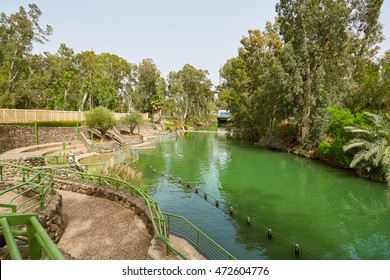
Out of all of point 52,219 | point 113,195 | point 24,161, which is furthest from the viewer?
point 24,161

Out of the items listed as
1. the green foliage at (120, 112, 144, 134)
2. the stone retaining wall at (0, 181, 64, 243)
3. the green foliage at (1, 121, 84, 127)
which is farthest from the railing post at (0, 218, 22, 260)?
the green foliage at (120, 112, 144, 134)

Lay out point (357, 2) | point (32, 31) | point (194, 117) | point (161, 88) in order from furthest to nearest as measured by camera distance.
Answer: point (194, 117)
point (161, 88)
point (32, 31)
point (357, 2)

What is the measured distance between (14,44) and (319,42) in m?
41.7

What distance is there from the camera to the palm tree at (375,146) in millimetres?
17922

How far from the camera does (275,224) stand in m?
11.6

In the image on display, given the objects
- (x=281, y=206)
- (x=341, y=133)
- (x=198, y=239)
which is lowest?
(x=281, y=206)

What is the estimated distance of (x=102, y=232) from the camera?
7727 millimetres

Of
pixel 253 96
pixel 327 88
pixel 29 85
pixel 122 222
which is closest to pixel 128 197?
pixel 122 222

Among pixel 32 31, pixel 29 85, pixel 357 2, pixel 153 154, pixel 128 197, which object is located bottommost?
pixel 153 154

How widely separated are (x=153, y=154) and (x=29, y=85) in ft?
96.7

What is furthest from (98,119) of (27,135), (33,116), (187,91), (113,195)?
(187,91)

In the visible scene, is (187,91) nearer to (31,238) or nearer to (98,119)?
(98,119)

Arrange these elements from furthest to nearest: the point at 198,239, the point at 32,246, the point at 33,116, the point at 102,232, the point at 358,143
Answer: the point at 33,116 → the point at 358,143 → the point at 198,239 → the point at 102,232 → the point at 32,246
